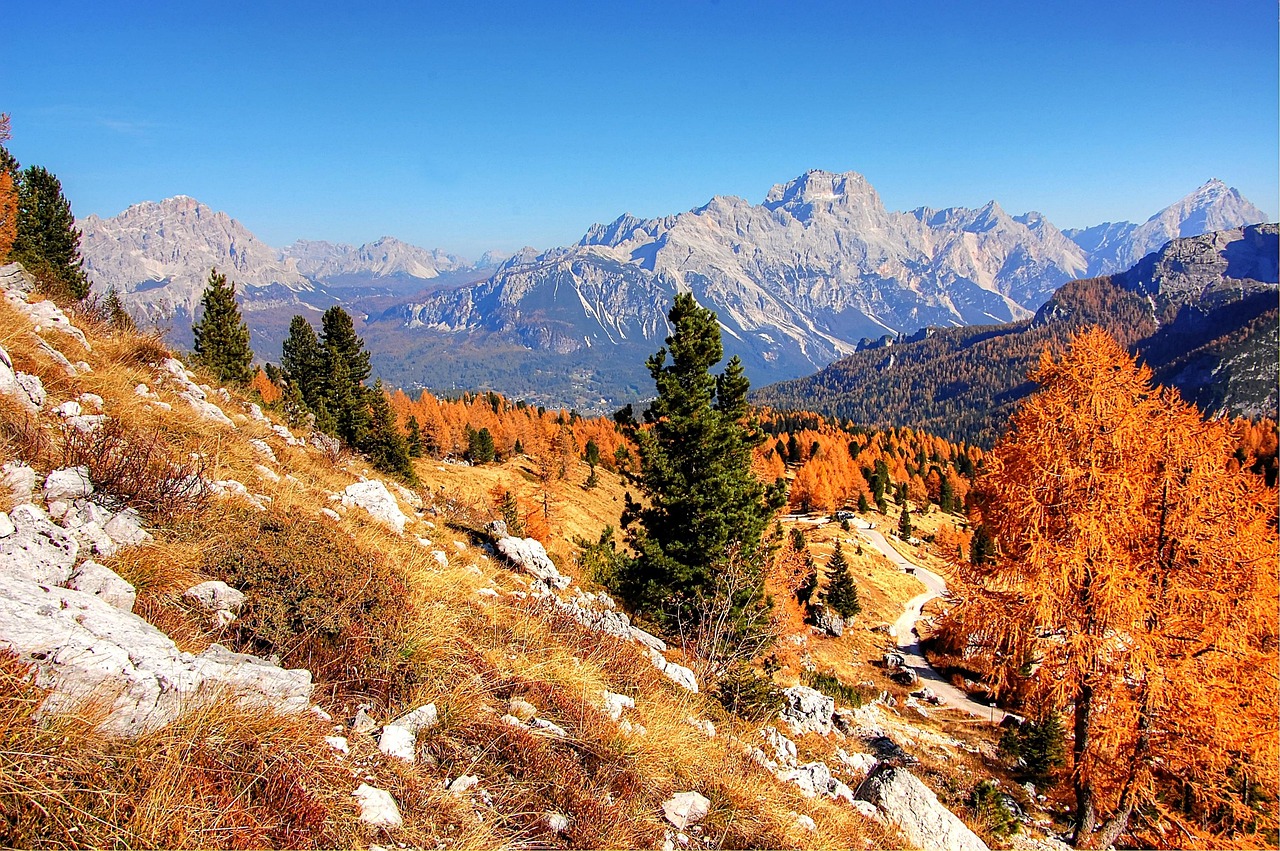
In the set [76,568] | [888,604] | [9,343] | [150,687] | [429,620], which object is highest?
[9,343]

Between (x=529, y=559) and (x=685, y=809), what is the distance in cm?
881

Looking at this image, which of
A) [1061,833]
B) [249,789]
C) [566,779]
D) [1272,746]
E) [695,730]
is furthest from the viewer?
[1061,833]

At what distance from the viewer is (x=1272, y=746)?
36.2 ft

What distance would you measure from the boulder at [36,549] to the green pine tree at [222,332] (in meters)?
46.5

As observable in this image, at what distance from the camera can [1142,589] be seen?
1099cm

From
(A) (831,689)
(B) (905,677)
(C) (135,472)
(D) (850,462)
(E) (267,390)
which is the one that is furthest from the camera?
(D) (850,462)

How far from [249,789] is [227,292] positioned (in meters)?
57.7

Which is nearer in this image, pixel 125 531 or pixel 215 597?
pixel 215 597

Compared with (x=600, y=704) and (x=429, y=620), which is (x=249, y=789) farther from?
(x=600, y=704)

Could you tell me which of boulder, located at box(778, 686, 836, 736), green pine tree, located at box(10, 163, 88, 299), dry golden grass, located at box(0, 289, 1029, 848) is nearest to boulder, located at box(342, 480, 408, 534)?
dry golden grass, located at box(0, 289, 1029, 848)

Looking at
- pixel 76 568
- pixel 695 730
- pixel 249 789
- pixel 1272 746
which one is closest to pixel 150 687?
pixel 249 789

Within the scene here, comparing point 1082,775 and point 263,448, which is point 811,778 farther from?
point 263,448

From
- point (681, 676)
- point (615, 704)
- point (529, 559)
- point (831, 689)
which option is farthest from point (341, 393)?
point (615, 704)

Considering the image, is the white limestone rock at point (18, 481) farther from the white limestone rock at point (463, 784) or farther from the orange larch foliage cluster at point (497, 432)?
the orange larch foliage cluster at point (497, 432)
